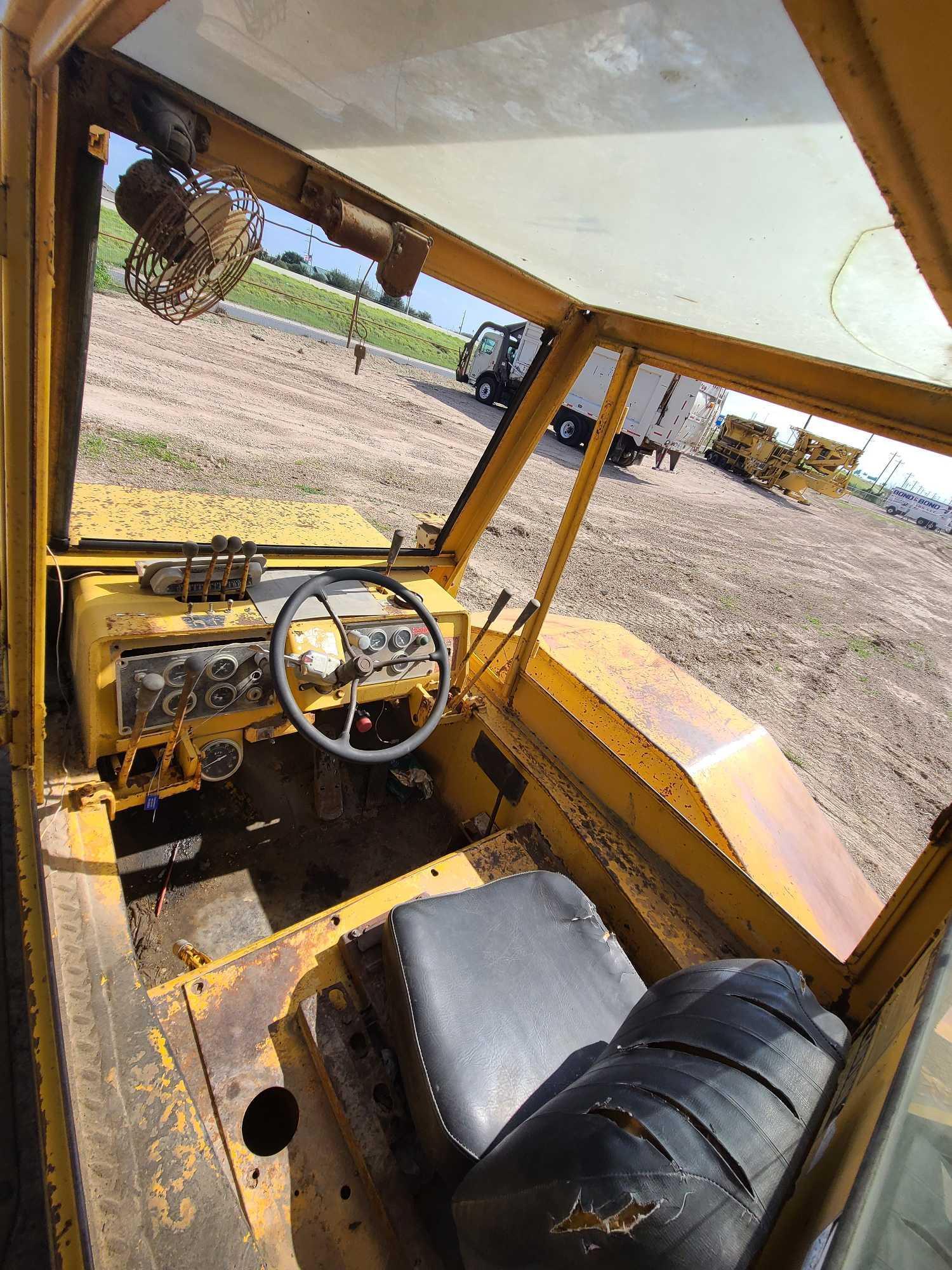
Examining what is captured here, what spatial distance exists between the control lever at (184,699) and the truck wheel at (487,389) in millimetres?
16314

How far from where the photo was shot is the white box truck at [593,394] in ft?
44.8

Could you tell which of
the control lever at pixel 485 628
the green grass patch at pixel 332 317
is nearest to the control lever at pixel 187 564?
the control lever at pixel 485 628

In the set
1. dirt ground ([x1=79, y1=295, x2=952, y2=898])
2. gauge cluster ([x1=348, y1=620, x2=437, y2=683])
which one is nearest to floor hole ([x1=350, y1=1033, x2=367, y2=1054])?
gauge cluster ([x1=348, y1=620, x2=437, y2=683])

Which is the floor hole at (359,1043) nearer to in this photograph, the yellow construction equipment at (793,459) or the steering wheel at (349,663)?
the steering wheel at (349,663)

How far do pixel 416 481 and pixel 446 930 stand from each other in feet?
23.8

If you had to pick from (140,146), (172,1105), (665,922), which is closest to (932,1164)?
(172,1105)

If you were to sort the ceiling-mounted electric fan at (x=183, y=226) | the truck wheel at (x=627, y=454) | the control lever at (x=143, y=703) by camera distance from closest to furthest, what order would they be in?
1. the ceiling-mounted electric fan at (x=183, y=226)
2. the control lever at (x=143, y=703)
3. the truck wheel at (x=627, y=454)

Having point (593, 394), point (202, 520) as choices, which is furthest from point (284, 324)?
point (202, 520)

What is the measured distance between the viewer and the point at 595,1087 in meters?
0.93

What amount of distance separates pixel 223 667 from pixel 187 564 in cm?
33

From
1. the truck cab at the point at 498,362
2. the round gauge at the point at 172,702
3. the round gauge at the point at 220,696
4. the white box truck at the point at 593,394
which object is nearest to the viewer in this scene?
the round gauge at the point at 172,702

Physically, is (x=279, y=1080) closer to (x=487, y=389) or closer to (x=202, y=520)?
(x=202, y=520)

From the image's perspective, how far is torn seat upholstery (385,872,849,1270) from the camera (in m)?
0.71

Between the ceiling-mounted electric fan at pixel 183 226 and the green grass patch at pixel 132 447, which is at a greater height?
the ceiling-mounted electric fan at pixel 183 226
